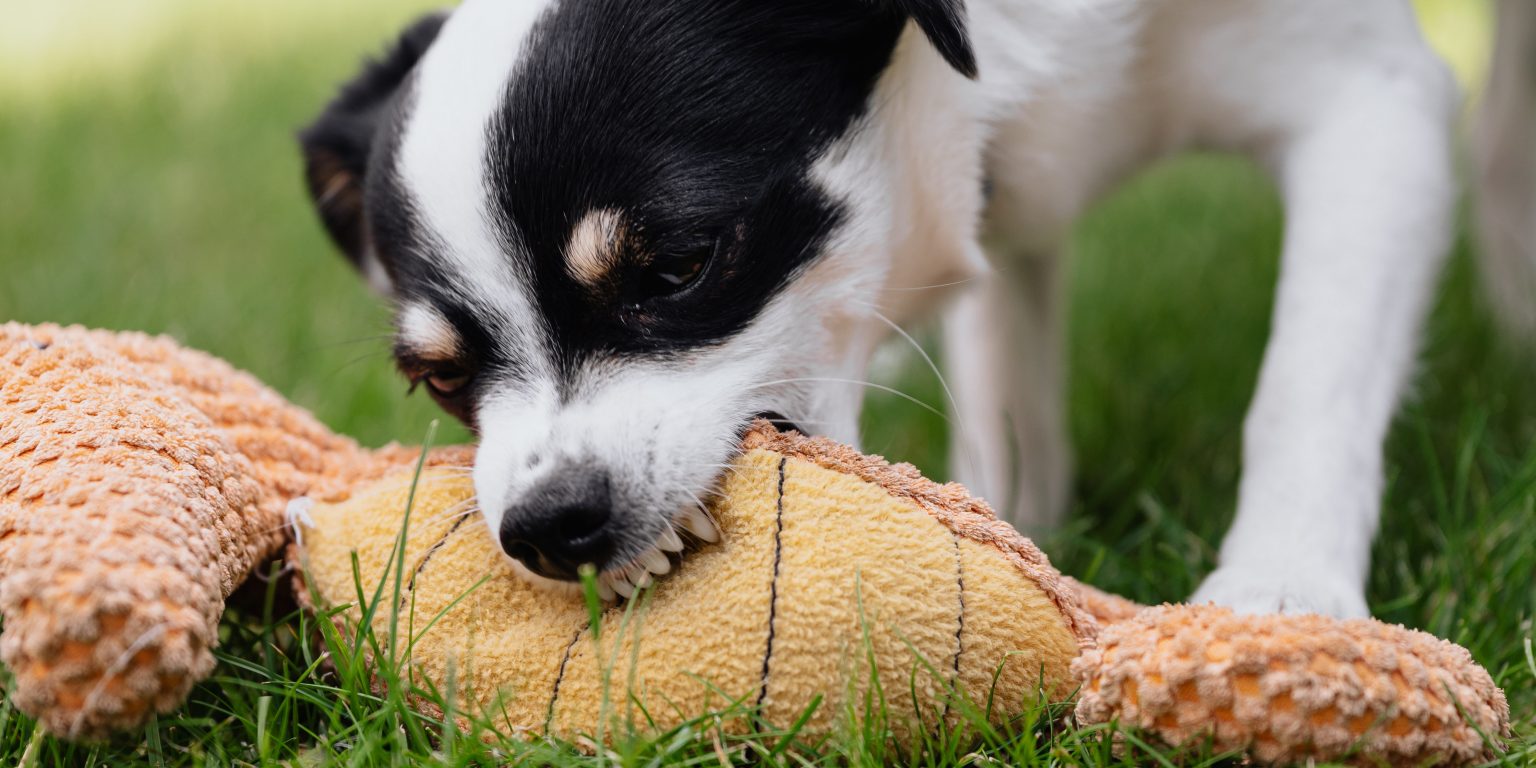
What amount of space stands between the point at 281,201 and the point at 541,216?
3220mm

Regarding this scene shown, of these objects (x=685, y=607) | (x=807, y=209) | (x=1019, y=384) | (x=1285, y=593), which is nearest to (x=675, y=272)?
(x=807, y=209)

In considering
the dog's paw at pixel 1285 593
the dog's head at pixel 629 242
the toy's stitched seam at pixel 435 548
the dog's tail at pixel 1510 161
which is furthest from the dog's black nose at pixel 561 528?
the dog's tail at pixel 1510 161

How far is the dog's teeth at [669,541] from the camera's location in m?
1.50

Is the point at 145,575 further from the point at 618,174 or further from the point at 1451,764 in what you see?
the point at 1451,764

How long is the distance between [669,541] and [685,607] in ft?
0.36

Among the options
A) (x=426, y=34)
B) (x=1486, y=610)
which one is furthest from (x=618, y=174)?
(x=1486, y=610)

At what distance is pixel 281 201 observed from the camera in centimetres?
454

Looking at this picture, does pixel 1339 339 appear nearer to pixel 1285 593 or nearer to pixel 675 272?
pixel 1285 593

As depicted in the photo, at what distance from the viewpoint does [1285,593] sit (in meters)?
1.65

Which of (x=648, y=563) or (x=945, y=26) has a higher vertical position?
(x=945, y=26)

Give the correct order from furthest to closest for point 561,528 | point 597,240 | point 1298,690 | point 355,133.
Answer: point 355,133
point 597,240
point 561,528
point 1298,690

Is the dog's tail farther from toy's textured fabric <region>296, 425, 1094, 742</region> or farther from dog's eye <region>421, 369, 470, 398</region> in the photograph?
dog's eye <region>421, 369, 470, 398</region>

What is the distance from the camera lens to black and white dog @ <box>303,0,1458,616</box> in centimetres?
161

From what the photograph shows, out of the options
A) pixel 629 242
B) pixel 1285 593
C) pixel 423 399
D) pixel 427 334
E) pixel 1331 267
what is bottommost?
pixel 423 399
